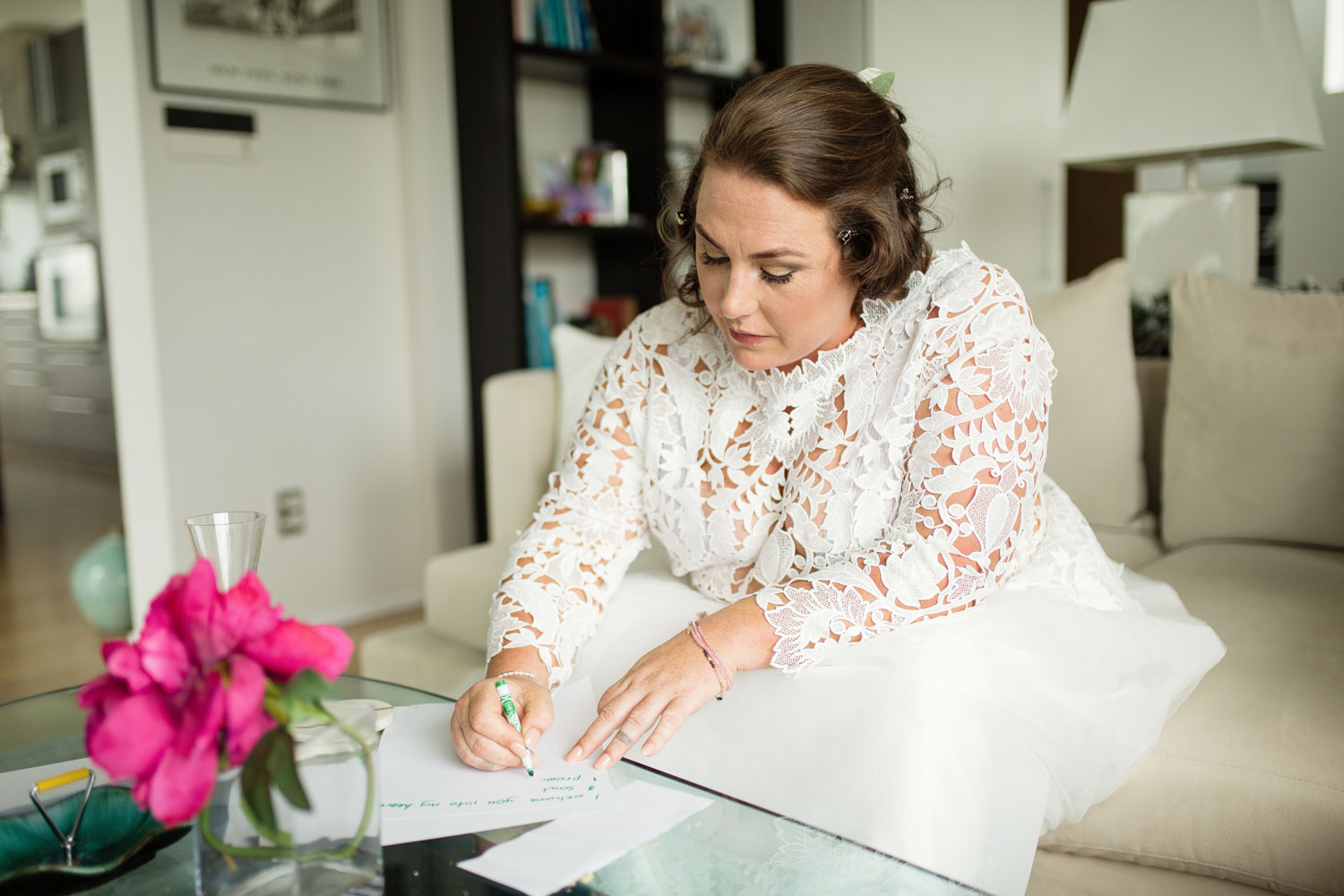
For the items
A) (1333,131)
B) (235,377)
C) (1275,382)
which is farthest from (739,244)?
(1333,131)

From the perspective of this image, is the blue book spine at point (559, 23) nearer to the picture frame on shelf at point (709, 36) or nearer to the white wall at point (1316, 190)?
the picture frame on shelf at point (709, 36)

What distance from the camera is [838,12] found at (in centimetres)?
339

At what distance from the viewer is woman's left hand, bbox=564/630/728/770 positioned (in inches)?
37.0

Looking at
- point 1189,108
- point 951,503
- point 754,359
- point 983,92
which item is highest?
point 983,92

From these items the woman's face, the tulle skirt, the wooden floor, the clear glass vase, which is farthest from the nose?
the wooden floor

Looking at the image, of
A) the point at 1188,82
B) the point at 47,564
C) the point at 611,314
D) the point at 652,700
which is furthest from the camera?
the point at 47,564

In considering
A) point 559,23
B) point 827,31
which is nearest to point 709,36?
point 827,31

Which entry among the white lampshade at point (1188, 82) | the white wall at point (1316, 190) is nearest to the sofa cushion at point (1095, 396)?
the white lampshade at point (1188, 82)

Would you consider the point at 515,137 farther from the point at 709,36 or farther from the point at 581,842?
the point at 581,842

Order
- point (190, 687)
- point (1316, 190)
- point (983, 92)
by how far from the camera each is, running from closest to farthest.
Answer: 1. point (190, 687)
2. point (983, 92)
3. point (1316, 190)

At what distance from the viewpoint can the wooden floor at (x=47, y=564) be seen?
2.68 metres

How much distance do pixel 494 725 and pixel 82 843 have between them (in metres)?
0.34

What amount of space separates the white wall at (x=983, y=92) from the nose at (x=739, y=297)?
7.79 ft

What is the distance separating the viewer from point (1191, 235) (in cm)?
256
